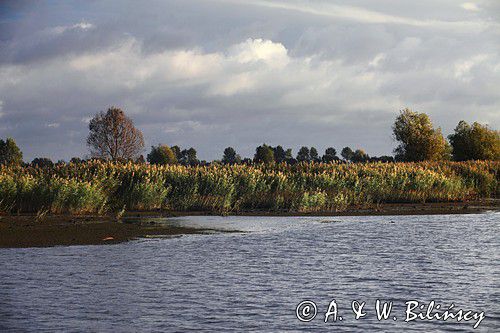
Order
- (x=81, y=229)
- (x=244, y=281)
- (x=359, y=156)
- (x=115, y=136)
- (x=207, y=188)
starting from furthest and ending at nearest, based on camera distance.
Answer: (x=359, y=156) < (x=115, y=136) < (x=207, y=188) < (x=81, y=229) < (x=244, y=281)

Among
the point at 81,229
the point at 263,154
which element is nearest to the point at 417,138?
the point at 263,154

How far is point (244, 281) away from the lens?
1703cm

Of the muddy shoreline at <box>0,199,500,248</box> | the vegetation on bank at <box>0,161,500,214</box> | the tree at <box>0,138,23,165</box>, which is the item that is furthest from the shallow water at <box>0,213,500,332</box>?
the tree at <box>0,138,23,165</box>

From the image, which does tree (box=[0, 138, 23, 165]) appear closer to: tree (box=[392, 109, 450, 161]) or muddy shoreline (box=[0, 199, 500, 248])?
tree (box=[392, 109, 450, 161])

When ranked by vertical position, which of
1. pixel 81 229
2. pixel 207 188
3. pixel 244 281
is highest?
pixel 207 188

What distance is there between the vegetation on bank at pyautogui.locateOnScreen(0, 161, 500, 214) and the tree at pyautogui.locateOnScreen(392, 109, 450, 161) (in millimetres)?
43042

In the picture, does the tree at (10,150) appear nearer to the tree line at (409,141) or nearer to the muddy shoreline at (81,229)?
the tree line at (409,141)

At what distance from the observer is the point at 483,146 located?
96188 millimetres

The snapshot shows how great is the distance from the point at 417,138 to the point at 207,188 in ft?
204

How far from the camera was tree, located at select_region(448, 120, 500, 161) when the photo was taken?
95.9 metres

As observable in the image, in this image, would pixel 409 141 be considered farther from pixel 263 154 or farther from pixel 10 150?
pixel 10 150

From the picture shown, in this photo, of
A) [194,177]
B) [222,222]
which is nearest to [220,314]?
[222,222]

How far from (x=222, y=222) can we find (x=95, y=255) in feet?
41.5

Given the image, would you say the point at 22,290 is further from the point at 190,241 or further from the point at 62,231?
the point at 62,231
